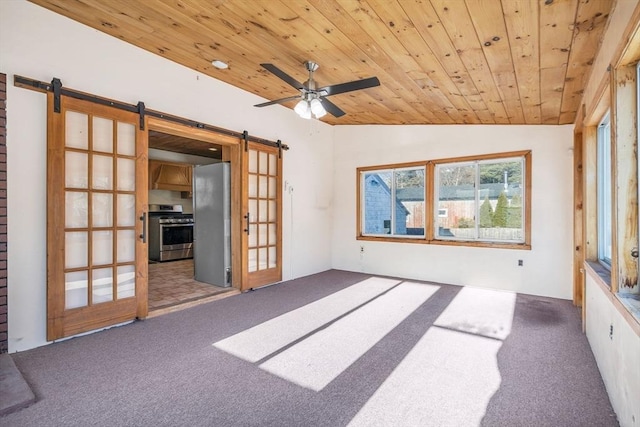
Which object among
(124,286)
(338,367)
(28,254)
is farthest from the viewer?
(124,286)

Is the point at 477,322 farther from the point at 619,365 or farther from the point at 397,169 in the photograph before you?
the point at 397,169

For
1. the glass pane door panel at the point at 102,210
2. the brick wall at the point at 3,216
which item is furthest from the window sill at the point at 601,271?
the brick wall at the point at 3,216

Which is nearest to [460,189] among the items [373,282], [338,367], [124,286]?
[373,282]

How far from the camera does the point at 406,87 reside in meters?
3.65

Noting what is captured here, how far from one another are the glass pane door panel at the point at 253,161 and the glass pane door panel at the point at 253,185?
101 mm

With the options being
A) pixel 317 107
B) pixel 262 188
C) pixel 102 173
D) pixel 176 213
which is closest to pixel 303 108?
pixel 317 107

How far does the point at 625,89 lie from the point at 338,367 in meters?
2.56

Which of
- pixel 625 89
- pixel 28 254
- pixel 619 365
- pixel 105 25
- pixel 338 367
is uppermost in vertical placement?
pixel 105 25

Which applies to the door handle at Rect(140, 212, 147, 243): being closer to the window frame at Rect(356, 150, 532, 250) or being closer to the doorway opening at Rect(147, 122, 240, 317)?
the doorway opening at Rect(147, 122, 240, 317)

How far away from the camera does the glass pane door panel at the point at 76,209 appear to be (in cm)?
293

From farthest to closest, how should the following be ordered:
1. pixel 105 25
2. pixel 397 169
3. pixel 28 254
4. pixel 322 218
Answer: pixel 322 218
pixel 397 169
pixel 105 25
pixel 28 254

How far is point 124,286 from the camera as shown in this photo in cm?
332

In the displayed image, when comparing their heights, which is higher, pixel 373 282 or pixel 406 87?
pixel 406 87

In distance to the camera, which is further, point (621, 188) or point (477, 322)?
point (477, 322)
